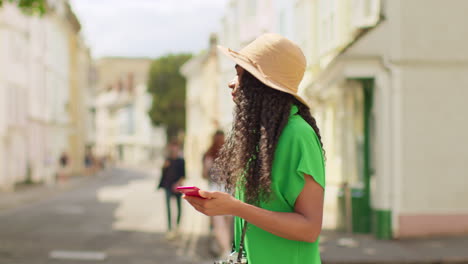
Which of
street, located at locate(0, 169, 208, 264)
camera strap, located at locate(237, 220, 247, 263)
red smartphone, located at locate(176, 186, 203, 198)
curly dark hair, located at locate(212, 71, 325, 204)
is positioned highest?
curly dark hair, located at locate(212, 71, 325, 204)

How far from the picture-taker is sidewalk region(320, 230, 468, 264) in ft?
27.8

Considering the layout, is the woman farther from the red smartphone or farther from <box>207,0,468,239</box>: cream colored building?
<box>207,0,468,239</box>: cream colored building

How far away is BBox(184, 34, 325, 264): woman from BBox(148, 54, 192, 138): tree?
2349 inches

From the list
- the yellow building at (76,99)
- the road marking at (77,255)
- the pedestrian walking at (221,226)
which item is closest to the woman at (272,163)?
the pedestrian walking at (221,226)

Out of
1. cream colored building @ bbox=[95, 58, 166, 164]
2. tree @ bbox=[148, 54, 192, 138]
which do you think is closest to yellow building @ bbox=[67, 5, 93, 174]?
tree @ bbox=[148, 54, 192, 138]

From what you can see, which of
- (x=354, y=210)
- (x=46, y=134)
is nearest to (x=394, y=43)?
(x=354, y=210)

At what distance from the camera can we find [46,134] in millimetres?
34500

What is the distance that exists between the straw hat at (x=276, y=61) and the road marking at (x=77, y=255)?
294 inches

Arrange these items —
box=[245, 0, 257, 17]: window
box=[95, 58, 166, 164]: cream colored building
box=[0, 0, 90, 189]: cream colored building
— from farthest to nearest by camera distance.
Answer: box=[95, 58, 166, 164]: cream colored building
box=[0, 0, 90, 189]: cream colored building
box=[245, 0, 257, 17]: window

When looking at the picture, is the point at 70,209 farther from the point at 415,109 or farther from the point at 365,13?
the point at 415,109

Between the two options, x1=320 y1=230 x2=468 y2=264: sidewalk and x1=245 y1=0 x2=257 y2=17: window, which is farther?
x1=245 y1=0 x2=257 y2=17: window

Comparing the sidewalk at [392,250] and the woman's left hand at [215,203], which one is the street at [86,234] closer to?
the sidewalk at [392,250]

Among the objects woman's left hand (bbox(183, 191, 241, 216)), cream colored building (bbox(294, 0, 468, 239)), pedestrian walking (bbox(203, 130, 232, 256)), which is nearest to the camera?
woman's left hand (bbox(183, 191, 241, 216))

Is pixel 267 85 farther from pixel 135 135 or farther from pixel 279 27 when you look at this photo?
pixel 135 135
